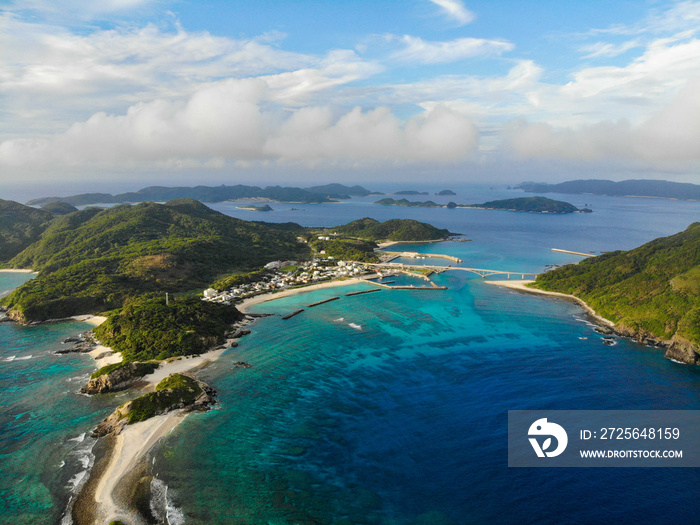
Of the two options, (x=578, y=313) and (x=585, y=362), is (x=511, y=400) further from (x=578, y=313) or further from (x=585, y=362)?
(x=578, y=313)

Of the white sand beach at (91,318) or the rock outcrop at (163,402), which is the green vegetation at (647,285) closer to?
the rock outcrop at (163,402)

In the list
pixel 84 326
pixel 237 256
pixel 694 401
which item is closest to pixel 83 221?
pixel 237 256

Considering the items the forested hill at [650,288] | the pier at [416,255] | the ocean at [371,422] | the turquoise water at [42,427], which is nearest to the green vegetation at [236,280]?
the ocean at [371,422]

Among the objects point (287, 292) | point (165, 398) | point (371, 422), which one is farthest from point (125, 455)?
point (287, 292)

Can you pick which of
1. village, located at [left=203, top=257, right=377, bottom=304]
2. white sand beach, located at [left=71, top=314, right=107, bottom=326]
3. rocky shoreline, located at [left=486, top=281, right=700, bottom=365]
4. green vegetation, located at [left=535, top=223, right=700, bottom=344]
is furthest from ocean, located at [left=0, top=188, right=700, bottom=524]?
village, located at [left=203, top=257, right=377, bottom=304]

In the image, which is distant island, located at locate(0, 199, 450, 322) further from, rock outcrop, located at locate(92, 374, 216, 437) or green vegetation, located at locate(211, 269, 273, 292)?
rock outcrop, located at locate(92, 374, 216, 437)

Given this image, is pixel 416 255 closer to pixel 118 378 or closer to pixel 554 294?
pixel 554 294
